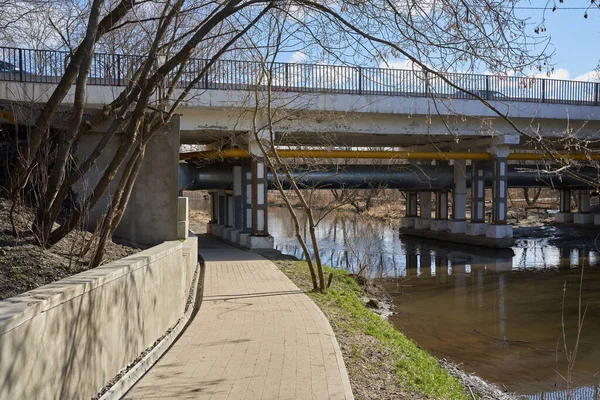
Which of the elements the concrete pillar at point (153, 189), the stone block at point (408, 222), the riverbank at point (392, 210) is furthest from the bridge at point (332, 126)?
the riverbank at point (392, 210)

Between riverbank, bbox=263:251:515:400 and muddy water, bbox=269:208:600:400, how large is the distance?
92 cm

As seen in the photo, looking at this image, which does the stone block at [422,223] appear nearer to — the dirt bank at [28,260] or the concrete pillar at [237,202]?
the concrete pillar at [237,202]

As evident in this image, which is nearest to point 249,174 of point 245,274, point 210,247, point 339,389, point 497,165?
point 210,247

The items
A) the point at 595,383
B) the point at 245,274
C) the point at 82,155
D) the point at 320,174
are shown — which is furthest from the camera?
the point at 320,174

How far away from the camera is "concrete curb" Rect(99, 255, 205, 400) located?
18.6 ft

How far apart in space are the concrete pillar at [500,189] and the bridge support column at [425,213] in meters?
8.01

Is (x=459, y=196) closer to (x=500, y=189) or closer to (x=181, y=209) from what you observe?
(x=500, y=189)

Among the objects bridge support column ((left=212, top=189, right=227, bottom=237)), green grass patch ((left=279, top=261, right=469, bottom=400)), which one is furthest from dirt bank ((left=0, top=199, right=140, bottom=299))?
bridge support column ((left=212, top=189, right=227, bottom=237))

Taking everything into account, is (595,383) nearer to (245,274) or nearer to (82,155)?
(245,274)

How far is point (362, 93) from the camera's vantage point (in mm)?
22734

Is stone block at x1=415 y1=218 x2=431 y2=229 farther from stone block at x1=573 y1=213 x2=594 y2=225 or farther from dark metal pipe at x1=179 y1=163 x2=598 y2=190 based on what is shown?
stone block at x1=573 y1=213 x2=594 y2=225

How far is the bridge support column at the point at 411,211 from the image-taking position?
37.6 meters

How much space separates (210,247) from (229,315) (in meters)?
14.5

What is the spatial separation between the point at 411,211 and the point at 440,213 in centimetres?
355
